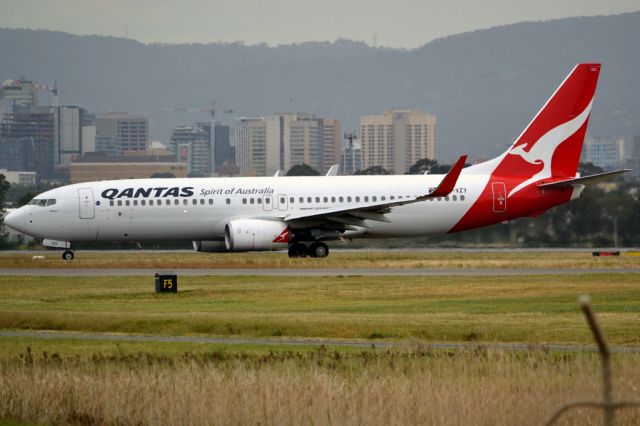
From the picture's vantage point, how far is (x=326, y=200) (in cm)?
5616

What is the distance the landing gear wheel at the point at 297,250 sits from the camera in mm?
55500

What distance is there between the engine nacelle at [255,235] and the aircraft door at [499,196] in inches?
350

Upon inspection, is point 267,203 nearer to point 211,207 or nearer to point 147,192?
point 211,207

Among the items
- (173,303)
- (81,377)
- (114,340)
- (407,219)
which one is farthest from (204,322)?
(407,219)

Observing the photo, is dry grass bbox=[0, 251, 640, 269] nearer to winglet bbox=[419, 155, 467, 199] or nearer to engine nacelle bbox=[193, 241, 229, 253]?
engine nacelle bbox=[193, 241, 229, 253]

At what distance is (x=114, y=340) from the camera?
89.7 feet

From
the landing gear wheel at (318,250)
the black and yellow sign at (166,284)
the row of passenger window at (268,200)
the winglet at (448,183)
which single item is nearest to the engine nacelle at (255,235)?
the landing gear wheel at (318,250)

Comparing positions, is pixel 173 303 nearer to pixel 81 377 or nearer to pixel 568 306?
pixel 568 306

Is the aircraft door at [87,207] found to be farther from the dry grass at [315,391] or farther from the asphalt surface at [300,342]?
the dry grass at [315,391]

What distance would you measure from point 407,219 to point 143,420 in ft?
125

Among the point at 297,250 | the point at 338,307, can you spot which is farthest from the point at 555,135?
the point at 338,307

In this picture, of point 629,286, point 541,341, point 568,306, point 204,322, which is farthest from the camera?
point 629,286

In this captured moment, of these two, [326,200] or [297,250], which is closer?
[297,250]

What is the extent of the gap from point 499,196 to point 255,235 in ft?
34.3
